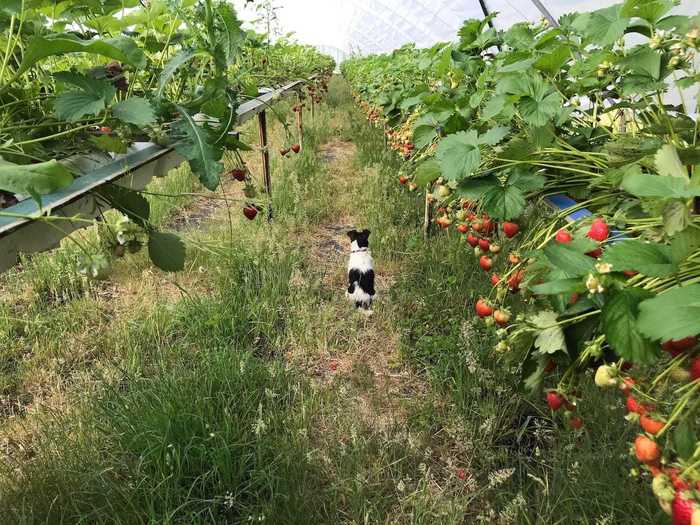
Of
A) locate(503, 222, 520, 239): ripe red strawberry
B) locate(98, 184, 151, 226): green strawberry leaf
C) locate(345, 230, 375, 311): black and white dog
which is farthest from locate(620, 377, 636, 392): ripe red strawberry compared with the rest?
locate(345, 230, 375, 311): black and white dog

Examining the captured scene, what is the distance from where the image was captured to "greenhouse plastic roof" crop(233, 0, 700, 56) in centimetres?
463

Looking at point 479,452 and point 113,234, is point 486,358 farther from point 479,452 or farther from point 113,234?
point 113,234

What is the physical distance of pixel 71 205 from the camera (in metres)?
0.89

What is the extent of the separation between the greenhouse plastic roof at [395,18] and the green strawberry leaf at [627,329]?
97.6 inches

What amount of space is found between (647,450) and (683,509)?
0.26 ft

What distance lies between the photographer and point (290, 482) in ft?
5.23

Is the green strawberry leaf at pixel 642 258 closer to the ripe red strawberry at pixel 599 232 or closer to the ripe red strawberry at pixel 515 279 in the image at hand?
the ripe red strawberry at pixel 599 232

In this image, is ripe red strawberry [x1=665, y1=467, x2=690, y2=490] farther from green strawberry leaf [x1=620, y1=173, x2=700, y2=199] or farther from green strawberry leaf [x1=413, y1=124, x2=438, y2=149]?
green strawberry leaf [x1=413, y1=124, x2=438, y2=149]

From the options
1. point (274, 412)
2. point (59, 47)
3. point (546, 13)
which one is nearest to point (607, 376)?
point (59, 47)

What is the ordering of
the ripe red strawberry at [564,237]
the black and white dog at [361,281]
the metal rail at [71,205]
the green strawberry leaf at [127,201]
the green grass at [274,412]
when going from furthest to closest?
the black and white dog at [361,281] → the green grass at [274,412] → the green strawberry leaf at [127,201] → the ripe red strawberry at [564,237] → the metal rail at [71,205]

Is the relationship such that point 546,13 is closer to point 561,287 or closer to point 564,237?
point 564,237

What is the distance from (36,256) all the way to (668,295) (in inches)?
136

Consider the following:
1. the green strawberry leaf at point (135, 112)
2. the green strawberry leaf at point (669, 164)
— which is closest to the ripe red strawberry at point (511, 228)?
the green strawberry leaf at point (669, 164)

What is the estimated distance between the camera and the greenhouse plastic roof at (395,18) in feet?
15.2
